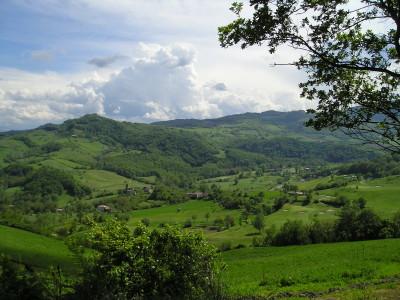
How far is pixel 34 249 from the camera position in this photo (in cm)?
8325

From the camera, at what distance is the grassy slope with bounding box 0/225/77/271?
72787 mm

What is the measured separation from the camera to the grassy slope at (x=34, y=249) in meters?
72.8

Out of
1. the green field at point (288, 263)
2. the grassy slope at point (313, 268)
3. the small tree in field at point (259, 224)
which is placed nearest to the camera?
the green field at point (288, 263)

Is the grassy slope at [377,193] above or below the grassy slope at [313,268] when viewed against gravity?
below

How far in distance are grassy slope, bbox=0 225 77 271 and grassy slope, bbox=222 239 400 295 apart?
3004 cm

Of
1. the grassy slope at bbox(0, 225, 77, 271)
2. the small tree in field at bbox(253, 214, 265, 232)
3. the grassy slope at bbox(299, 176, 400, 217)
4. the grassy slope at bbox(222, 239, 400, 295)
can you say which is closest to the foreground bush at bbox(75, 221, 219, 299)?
the grassy slope at bbox(222, 239, 400, 295)

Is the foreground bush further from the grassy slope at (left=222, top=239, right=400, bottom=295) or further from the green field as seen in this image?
the grassy slope at (left=222, top=239, right=400, bottom=295)

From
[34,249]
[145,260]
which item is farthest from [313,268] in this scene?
[34,249]

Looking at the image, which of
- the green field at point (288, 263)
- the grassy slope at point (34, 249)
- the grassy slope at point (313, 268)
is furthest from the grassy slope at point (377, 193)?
the grassy slope at point (34, 249)

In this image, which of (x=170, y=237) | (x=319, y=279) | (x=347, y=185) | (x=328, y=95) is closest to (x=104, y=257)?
(x=170, y=237)

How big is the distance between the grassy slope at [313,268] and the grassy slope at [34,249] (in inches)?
1183

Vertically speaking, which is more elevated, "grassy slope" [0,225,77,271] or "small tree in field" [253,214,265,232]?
"grassy slope" [0,225,77,271]

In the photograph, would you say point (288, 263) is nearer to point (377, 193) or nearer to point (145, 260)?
point (145, 260)

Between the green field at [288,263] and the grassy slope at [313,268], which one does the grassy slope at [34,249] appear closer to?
the green field at [288,263]
